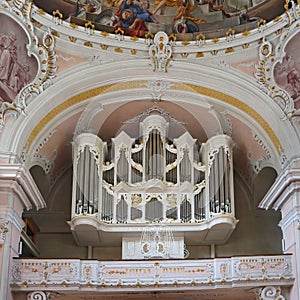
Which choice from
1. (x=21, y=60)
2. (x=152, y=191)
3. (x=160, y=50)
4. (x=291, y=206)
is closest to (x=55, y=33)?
(x=21, y=60)

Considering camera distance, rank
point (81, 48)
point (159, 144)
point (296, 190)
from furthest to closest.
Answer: point (159, 144), point (81, 48), point (296, 190)

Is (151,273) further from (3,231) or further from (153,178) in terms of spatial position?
(3,231)

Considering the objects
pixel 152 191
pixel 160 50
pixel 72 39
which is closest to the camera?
pixel 72 39

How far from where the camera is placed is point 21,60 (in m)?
15.7

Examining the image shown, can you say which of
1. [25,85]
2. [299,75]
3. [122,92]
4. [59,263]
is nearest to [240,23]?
[299,75]

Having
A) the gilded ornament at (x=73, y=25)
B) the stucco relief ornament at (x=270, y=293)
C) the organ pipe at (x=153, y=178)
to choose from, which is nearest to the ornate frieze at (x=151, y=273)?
the stucco relief ornament at (x=270, y=293)

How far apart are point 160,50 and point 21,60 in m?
3.28

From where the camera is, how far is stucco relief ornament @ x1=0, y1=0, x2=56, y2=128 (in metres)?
15.3

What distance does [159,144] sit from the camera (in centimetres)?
1741

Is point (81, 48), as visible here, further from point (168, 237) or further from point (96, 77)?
point (168, 237)

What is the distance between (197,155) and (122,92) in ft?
8.54

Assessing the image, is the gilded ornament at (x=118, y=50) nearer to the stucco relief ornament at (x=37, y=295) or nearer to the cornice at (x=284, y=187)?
the cornice at (x=284, y=187)

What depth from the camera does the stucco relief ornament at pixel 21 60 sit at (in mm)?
15336

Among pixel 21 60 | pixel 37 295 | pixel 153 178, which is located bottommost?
pixel 37 295
